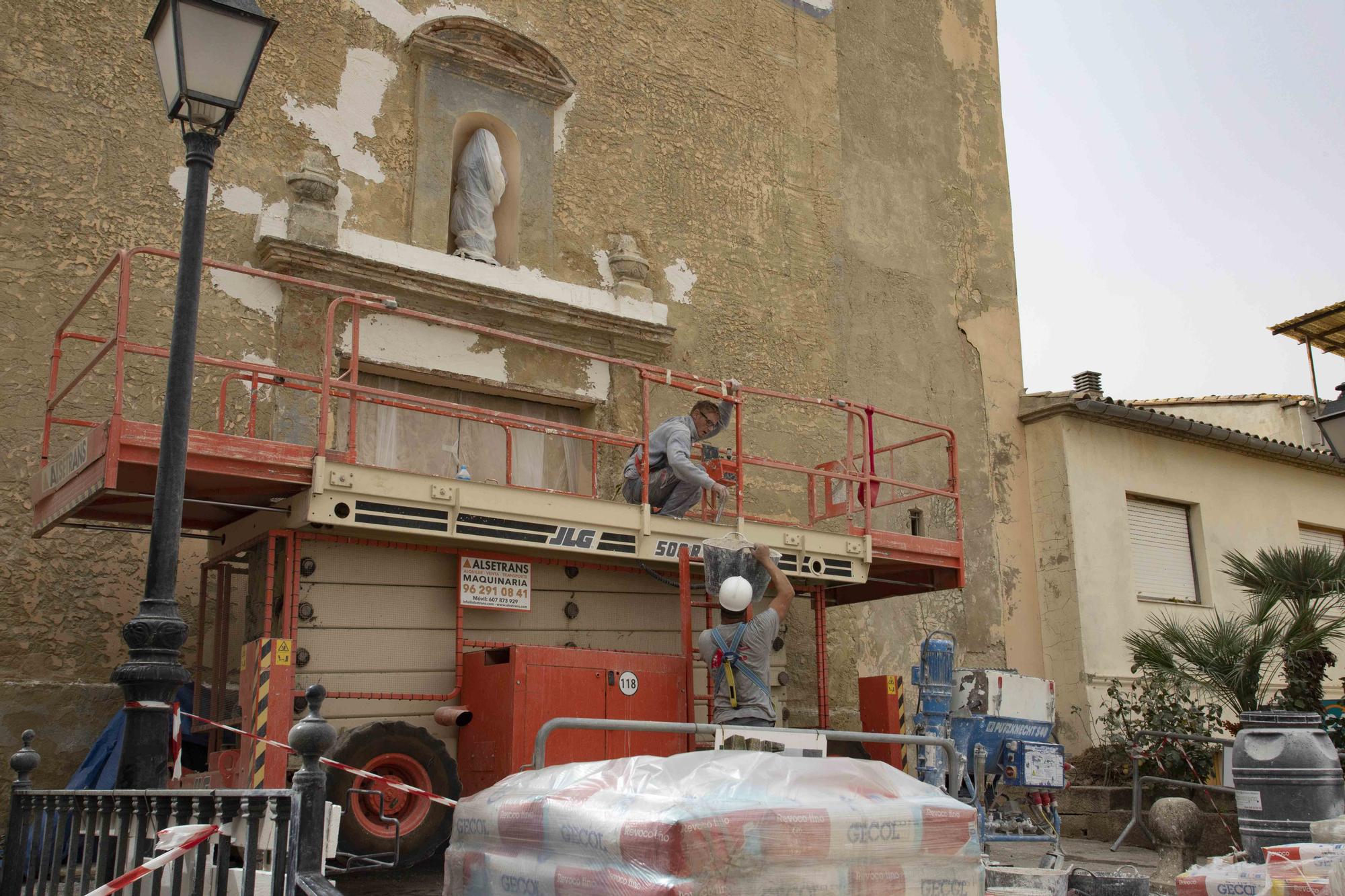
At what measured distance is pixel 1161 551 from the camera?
1576 cm

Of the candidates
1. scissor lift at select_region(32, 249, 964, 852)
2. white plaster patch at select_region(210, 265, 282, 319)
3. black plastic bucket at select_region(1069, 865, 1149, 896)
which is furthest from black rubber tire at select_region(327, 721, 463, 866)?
white plaster patch at select_region(210, 265, 282, 319)

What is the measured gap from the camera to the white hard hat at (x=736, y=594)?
301 inches

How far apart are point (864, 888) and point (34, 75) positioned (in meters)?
9.09

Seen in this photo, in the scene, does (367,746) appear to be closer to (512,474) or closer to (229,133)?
(512,474)

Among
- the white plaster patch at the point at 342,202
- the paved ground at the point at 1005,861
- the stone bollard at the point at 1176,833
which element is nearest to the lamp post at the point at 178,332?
the paved ground at the point at 1005,861

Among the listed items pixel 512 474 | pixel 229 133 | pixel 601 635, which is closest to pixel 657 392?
pixel 512 474

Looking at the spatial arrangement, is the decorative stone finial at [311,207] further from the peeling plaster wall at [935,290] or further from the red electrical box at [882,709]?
the red electrical box at [882,709]

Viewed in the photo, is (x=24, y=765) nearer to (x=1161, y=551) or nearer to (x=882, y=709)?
(x=882, y=709)

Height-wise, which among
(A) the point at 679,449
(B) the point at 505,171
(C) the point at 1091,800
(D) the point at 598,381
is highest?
(B) the point at 505,171

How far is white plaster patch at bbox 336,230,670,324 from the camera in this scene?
1072 cm

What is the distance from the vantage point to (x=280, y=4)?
10.9 m

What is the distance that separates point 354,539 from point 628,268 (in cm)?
515

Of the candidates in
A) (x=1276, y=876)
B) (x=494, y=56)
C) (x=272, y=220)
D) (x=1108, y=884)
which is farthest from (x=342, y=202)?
(x=1276, y=876)

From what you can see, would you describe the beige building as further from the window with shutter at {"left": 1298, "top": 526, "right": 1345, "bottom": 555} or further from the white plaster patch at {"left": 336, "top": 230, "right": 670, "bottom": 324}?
the white plaster patch at {"left": 336, "top": 230, "right": 670, "bottom": 324}
